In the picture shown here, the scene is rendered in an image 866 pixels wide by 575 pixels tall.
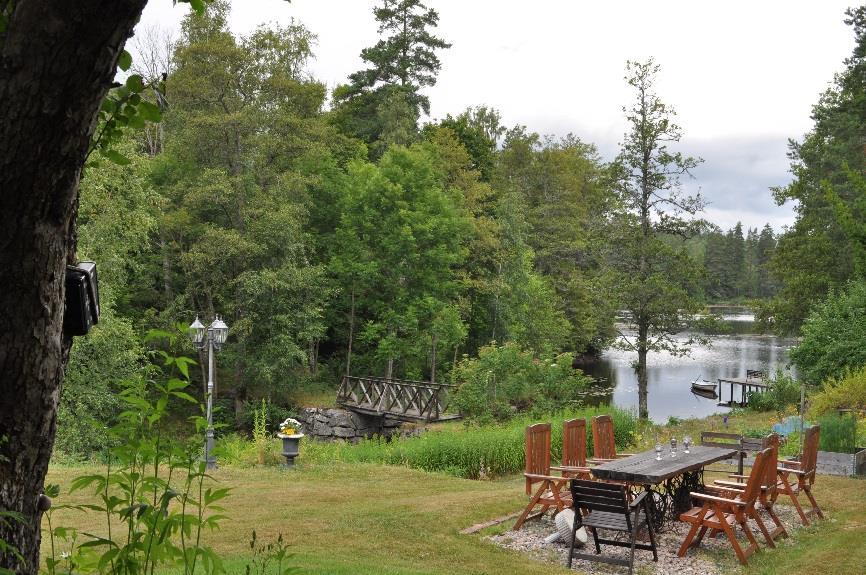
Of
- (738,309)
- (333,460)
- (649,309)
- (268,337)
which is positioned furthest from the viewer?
(738,309)

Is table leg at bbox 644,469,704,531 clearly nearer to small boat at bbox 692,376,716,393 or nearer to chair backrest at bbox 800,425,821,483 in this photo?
chair backrest at bbox 800,425,821,483

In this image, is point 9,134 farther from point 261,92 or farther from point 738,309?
point 738,309

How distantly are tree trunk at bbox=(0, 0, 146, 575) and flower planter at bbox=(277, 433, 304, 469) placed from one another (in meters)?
10.3

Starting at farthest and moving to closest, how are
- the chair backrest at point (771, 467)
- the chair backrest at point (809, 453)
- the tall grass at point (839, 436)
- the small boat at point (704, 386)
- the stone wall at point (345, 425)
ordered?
the small boat at point (704, 386) → the stone wall at point (345, 425) → the tall grass at point (839, 436) → the chair backrest at point (809, 453) → the chair backrest at point (771, 467)

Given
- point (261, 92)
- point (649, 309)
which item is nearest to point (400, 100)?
point (261, 92)

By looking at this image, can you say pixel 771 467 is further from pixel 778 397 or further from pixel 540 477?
pixel 778 397

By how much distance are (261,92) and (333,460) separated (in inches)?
648

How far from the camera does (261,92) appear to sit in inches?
1029

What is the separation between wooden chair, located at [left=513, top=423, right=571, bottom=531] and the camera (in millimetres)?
7770

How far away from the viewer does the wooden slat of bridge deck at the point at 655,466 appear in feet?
22.7

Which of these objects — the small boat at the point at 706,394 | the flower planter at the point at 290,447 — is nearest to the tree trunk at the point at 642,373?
the flower planter at the point at 290,447

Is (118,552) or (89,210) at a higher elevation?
(89,210)

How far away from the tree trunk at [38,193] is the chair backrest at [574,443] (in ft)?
23.4

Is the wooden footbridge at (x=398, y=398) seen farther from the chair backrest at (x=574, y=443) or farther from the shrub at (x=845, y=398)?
the chair backrest at (x=574, y=443)
